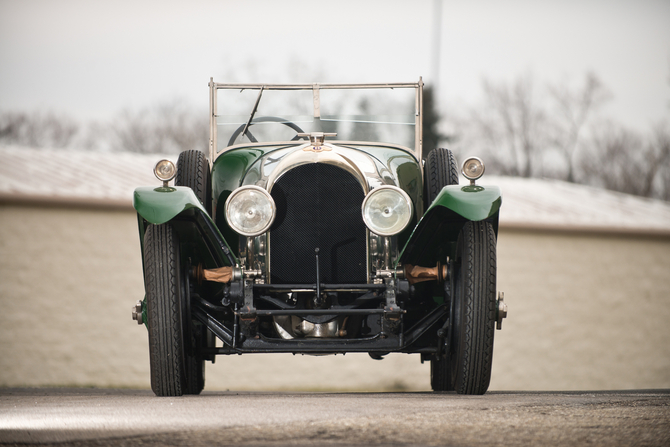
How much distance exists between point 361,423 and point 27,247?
323 inches

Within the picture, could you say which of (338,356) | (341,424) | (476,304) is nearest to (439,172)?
(476,304)

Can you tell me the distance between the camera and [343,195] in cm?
482

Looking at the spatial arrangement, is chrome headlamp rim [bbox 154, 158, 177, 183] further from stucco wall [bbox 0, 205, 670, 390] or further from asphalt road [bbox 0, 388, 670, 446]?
stucco wall [bbox 0, 205, 670, 390]

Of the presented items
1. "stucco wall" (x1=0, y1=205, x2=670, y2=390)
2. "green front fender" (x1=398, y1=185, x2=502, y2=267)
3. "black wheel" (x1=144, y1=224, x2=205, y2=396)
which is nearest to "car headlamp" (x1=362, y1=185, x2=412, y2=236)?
"green front fender" (x1=398, y1=185, x2=502, y2=267)

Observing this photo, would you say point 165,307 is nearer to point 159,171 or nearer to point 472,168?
point 159,171

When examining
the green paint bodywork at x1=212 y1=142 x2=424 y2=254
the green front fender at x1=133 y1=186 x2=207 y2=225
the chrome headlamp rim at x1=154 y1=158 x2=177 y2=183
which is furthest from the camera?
the green paint bodywork at x1=212 y1=142 x2=424 y2=254

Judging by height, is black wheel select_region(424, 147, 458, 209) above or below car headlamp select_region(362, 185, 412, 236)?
above

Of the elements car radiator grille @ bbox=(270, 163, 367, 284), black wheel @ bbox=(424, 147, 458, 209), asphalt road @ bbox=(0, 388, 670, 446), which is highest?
black wheel @ bbox=(424, 147, 458, 209)

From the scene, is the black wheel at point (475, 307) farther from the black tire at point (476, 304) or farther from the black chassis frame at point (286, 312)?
the black chassis frame at point (286, 312)

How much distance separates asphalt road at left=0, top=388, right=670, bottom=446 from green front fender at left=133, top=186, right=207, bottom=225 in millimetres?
1011

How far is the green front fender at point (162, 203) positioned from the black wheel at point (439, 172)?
1.79m

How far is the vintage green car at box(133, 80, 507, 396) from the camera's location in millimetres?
4383

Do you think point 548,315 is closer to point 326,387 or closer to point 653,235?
point 653,235

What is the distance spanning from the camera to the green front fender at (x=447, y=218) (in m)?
4.35
